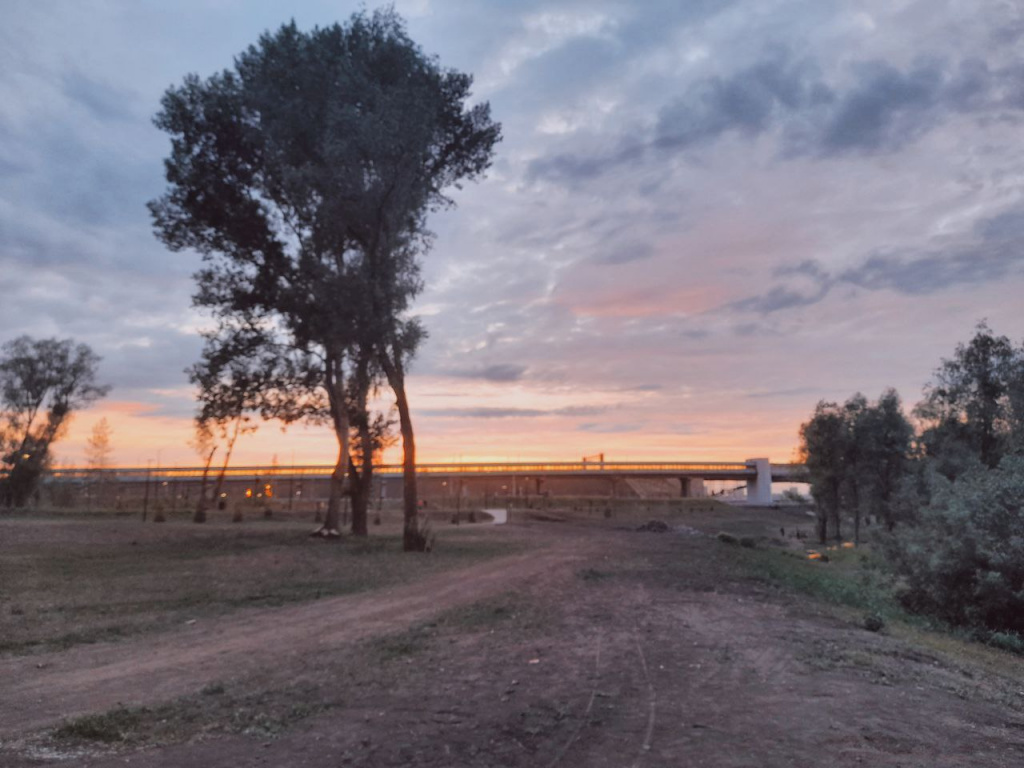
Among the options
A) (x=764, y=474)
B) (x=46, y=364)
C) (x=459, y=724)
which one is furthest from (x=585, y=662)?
(x=764, y=474)

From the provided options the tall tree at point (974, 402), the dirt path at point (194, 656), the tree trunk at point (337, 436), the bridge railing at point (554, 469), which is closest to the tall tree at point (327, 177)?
the tree trunk at point (337, 436)

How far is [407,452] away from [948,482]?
2049 cm

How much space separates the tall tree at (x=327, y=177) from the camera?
29.4 metres

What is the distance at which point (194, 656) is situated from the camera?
10883mm

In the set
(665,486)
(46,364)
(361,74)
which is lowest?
(665,486)

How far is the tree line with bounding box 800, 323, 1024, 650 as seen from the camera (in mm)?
17219

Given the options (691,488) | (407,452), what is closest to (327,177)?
(407,452)

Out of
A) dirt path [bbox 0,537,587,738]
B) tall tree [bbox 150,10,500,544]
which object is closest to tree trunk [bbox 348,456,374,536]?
tall tree [bbox 150,10,500,544]

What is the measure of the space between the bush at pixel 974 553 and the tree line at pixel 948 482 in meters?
0.03

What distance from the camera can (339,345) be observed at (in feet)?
106

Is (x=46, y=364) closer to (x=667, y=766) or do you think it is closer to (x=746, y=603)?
(x=746, y=603)

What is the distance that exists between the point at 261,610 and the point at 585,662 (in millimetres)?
9046

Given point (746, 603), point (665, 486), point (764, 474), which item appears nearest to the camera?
point (746, 603)

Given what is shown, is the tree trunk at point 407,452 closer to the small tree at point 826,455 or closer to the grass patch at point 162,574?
the grass patch at point 162,574
